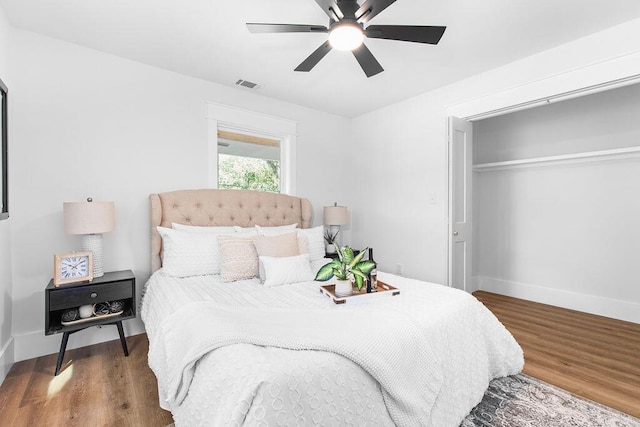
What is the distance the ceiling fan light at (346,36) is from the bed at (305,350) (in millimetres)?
1610

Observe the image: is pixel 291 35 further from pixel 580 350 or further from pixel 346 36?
pixel 580 350

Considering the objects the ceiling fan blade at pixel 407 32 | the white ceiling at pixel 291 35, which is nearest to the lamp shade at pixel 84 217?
the white ceiling at pixel 291 35

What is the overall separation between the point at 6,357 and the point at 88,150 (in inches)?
66.7

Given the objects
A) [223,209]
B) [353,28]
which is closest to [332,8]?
[353,28]

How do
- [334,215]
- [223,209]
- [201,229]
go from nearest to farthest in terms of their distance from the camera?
[201,229] → [223,209] → [334,215]

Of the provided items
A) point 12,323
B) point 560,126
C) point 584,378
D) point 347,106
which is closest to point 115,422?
point 12,323

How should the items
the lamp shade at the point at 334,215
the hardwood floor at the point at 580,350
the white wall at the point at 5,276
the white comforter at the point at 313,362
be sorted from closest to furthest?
1. the white comforter at the point at 313,362
2. the hardwood floor at the point at 580,350
3. the white wall at the point at 5,276
4. the lamp shade at the point at 334,215

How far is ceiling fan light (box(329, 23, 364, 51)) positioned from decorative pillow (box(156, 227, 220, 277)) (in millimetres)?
1865

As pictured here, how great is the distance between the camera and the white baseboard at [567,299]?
3355mm

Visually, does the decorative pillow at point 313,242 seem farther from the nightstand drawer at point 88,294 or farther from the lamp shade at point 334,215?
the nightstand drawer at point 88,294

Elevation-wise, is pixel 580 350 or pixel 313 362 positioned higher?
pixel 313 362

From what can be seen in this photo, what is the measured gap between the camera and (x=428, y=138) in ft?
12.2

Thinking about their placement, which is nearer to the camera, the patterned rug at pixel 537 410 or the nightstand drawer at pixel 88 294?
the patterned rug at pixel 537 410

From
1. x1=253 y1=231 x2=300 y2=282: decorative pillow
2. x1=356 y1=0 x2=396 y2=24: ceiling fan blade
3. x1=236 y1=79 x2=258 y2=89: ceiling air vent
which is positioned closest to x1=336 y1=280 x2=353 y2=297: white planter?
x1=253 y1=231 x2=300 y2=282: decorative pillow
